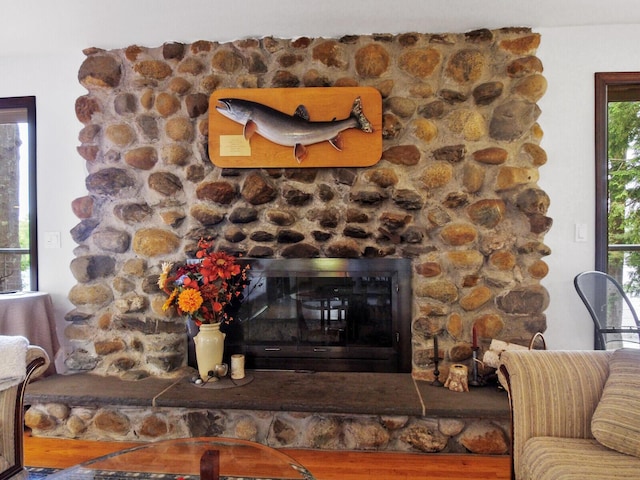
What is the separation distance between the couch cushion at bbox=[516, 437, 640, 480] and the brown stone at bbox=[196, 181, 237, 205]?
2.03m

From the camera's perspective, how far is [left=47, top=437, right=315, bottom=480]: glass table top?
1371 millimetres

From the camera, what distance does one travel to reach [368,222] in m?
2.54

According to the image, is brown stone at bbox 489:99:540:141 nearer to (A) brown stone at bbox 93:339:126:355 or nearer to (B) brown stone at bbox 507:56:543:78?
(B) brown stone at bbox 507:56:543:78

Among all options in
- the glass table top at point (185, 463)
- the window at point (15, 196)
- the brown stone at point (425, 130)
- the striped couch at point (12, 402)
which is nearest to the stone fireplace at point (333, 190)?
the brown stone at point (425, 130)

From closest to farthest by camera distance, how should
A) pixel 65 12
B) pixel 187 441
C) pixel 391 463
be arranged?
pixel 187 441 → pixel 391 463 → pixel 65 12

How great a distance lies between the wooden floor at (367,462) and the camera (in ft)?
6.64

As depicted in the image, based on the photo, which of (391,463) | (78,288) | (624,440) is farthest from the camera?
(78,288)

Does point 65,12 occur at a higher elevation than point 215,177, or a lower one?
higher

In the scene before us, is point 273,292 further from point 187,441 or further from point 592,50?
point 592,50

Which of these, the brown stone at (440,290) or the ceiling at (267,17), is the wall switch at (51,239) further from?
the brown stone at (440,290)

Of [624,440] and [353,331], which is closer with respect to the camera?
[624,440]

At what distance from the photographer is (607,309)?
256 centimetres

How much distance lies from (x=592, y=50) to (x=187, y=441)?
3.07 m

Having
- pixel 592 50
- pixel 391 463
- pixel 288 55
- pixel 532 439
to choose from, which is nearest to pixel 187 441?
pixel 391 463
